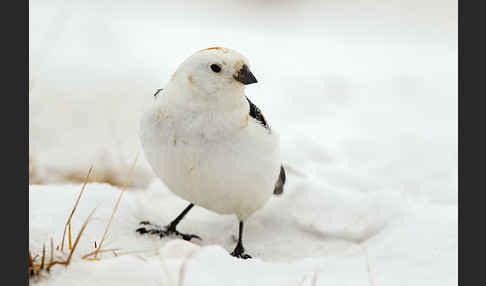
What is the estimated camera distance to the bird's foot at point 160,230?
126 inches

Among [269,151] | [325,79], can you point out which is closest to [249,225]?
[269,151]

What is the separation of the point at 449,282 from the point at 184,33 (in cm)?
688

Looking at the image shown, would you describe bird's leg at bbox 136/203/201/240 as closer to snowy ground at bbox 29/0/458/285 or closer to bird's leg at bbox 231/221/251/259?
snowy ground at bbox 29/0/458/285

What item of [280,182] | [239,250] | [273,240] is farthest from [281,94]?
[239,250]

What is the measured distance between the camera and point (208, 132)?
288 cm

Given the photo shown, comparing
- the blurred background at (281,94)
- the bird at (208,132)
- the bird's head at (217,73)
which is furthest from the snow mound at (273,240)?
the blurred background at (281,94)

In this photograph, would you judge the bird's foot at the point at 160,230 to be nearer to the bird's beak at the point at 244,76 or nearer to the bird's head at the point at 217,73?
the bird's head at the point at 217,73

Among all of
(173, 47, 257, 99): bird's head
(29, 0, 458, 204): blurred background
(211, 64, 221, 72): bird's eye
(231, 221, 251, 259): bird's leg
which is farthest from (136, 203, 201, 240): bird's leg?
(29, 0, 458, 204): blurred background

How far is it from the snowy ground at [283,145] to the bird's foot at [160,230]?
0.24 ft

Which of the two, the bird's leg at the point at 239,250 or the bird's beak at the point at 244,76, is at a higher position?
the bird's beak at the point at 244,76

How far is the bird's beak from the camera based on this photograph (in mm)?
2843

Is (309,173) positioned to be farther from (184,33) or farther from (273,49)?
(184,33)

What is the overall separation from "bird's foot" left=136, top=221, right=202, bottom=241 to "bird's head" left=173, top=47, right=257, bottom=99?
858mm

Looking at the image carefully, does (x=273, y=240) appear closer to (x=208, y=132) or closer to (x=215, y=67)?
(x=208, y=132)
